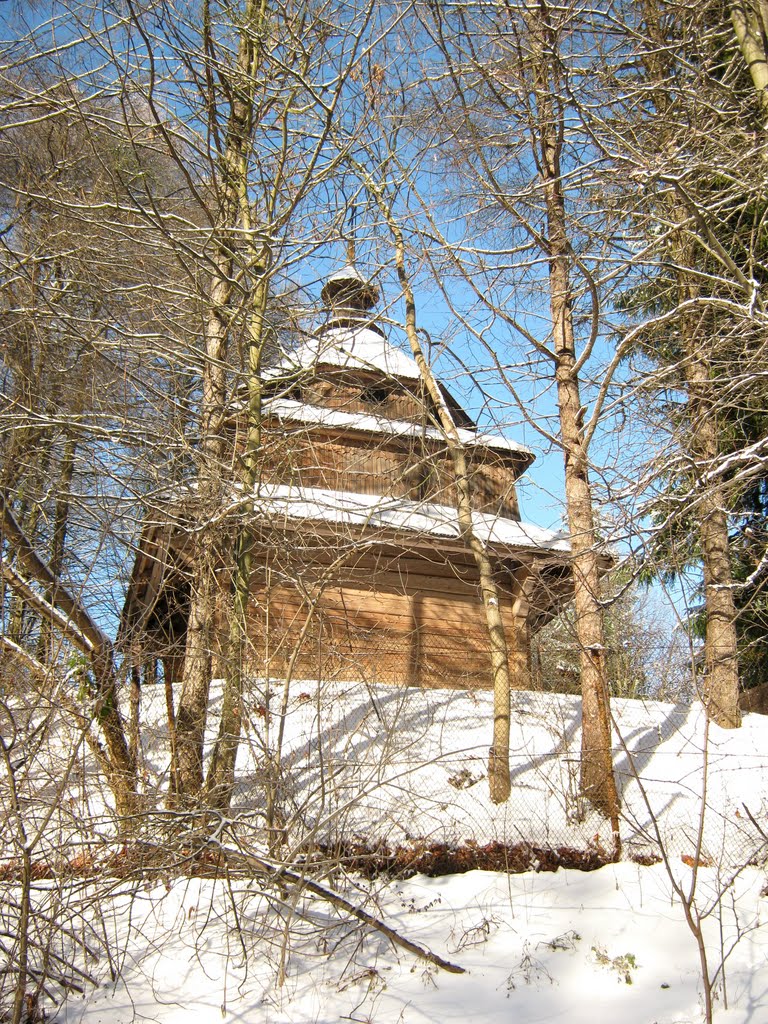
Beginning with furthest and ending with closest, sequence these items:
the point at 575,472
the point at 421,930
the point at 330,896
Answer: the point at 575,472 < the point at 421,930 < the point at 330,896

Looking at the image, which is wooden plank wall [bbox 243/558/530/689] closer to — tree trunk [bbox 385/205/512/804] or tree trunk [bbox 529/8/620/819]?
tree trunk [bbox 385/205/512/804]

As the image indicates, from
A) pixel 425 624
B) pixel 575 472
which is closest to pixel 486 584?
pixel 575 472

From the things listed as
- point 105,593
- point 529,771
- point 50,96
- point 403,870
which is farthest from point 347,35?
point 529,771

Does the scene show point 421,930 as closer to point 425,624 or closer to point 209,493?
point 209,493

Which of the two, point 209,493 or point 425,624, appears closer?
Answer: point 209,493

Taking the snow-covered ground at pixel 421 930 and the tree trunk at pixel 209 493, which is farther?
the tree trunk at pixel 209 493

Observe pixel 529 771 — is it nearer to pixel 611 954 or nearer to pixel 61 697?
pixel 611 954

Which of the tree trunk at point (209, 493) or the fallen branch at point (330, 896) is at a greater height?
the tree trunk at point (209, 493)

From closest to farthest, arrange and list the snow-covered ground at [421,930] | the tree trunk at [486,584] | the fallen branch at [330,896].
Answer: the fallen branch at [330,896] < the snow-covered ground at [421,930] < the tree trunk at [486,584]

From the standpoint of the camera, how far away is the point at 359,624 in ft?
37.6

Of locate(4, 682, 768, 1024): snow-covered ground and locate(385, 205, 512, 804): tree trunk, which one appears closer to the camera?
locate(4, 682, 768, 1024): snow-covered ground

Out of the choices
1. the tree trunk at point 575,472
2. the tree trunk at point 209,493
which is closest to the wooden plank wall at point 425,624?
the tree trunk at point 575,472

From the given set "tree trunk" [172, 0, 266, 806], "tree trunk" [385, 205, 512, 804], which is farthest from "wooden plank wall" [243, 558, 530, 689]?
"tree trunk" [172, 0, 266, 806]

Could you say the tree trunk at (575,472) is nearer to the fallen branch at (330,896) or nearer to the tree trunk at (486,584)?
the tree trunk at (486,584)
